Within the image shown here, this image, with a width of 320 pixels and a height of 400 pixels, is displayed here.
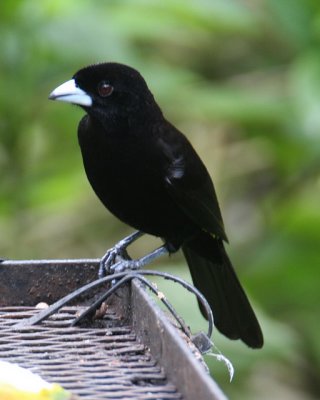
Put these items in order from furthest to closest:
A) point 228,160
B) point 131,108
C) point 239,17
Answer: point 228,160 → point 239,17 → point 131,108

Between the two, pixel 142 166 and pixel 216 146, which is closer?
pixel 142 166

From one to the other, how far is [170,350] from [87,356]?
24 cm

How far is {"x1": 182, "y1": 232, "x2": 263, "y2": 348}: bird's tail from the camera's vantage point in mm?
4102

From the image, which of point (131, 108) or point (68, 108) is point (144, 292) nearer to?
point (131, 108)

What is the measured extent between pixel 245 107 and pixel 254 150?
115 cm

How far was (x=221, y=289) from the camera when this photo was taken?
4262 mm

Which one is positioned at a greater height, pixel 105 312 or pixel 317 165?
pixel 317 165

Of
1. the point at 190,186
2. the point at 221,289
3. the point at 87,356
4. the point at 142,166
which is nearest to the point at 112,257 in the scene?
the point at 142,166

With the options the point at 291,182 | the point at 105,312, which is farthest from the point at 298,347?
the point at 105,312

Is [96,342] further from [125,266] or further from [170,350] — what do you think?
[125,266]

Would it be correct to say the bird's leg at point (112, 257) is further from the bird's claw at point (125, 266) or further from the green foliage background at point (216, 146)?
the green foliage background at point (216, 146)

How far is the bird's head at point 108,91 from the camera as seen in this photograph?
377cm

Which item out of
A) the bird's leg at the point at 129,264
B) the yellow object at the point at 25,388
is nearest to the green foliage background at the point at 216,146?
the bird's leg at the point at 129,264

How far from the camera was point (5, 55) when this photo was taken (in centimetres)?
467
